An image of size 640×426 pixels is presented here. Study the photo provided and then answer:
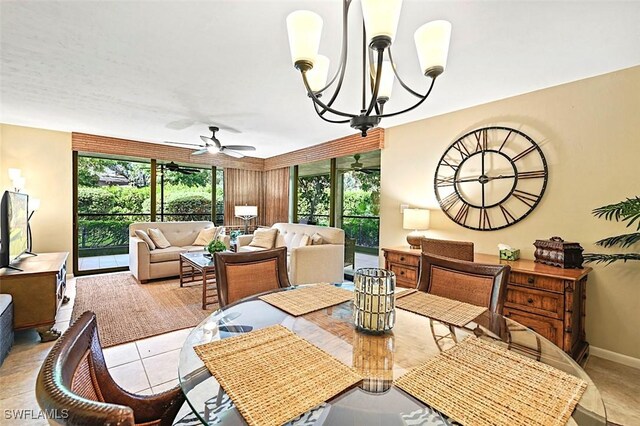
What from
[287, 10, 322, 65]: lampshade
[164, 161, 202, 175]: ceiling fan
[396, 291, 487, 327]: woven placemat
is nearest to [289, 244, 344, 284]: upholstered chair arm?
[396, 291, 487, 327]: woven placemat

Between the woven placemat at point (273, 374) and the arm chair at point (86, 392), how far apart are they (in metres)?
0.22

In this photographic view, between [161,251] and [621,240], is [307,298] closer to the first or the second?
[621,240]

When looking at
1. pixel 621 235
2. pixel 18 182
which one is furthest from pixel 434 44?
pixel 18 182

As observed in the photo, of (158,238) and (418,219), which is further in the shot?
(158,238)

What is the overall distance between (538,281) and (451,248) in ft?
2.22

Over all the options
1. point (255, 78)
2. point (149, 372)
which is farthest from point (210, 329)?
point (255, 78)

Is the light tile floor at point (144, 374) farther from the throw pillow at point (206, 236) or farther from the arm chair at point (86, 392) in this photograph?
the throw pillow at point (206, 236)

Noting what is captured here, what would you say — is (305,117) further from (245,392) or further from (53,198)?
(53,198)

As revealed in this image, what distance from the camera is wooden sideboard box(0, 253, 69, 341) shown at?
2.60 metres

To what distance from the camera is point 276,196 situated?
677 centimetres

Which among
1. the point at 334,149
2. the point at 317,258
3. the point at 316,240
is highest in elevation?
the point at 334,149

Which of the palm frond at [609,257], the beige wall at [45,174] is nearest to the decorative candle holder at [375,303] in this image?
the palm frond at [609,257]

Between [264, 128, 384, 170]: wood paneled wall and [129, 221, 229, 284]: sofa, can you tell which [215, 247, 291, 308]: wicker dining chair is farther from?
[129, 221, 229, 284]: sofa

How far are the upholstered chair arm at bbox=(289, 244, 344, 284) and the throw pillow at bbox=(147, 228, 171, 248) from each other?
2.57 metres
